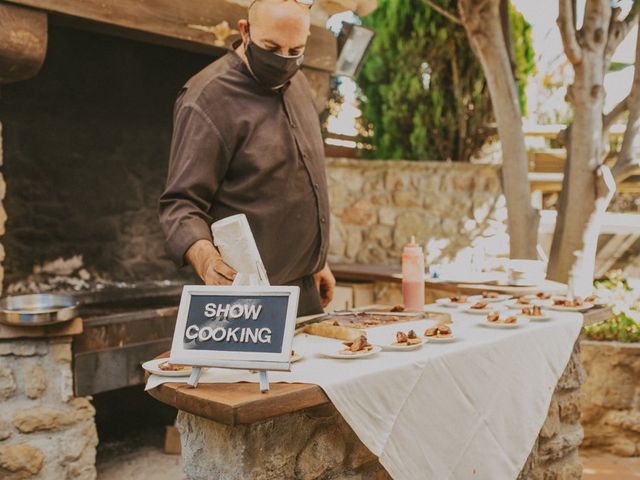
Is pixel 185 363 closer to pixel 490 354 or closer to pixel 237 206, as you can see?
pixel 237 206

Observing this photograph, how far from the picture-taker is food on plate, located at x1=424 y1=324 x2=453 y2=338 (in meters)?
2.07

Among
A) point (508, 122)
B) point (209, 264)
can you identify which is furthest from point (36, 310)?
point (508, 122)

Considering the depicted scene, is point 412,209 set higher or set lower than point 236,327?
higher

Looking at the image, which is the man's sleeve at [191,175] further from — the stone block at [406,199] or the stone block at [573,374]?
the stone block at [406,199]

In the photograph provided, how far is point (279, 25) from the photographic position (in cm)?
215

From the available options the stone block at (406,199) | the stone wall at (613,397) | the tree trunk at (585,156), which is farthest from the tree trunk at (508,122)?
the stone block at (406,199)

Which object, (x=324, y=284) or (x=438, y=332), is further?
(x=324, y=284)

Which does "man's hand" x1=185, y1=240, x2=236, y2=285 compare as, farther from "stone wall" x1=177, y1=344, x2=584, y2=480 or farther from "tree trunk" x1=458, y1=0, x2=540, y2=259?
"tree trunk" x1=458, y1=0, x2=540, y2=259

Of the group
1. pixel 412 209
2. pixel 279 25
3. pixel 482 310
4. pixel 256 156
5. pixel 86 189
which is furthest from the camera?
pixel 412 209

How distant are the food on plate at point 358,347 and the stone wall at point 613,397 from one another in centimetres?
285

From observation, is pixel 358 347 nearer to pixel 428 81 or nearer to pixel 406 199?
pixel 406 199

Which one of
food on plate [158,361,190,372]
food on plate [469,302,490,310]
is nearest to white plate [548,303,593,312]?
food on plate [469,302,490,310]

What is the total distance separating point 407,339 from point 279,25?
41.9 inches

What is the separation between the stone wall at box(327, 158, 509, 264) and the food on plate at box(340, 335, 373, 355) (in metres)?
4.31
